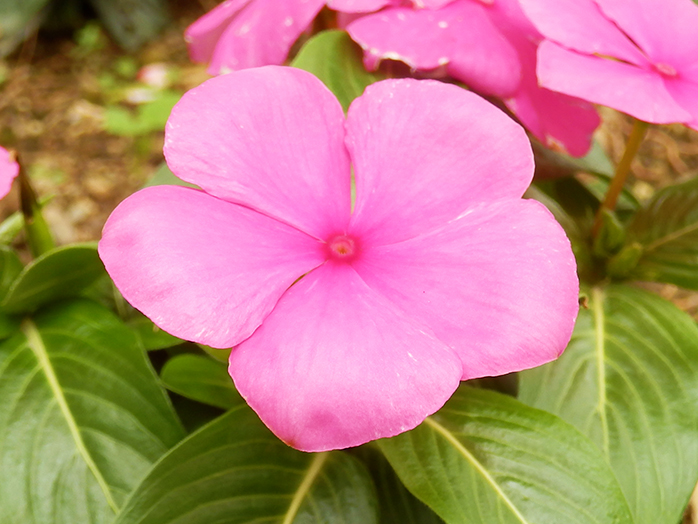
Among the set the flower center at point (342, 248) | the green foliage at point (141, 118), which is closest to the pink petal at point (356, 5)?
the flower center at point (342, 248)

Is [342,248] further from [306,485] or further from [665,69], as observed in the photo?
[665,69]

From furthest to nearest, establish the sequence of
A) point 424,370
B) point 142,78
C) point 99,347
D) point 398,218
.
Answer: point 142,78
point 99,347
point 398,218
point 424,370

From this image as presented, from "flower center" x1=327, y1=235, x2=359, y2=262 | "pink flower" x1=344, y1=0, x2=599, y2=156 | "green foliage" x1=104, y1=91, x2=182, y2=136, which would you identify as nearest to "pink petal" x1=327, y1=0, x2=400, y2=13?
"pink flower" x1=344, y1=0, x2=599, y2=156

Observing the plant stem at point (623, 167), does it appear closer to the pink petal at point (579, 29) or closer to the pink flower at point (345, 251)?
the pink petal at point (579, 29)

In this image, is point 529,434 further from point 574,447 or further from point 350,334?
point 350,334

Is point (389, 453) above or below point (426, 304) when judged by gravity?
below

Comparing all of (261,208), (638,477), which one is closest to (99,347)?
(261,208)

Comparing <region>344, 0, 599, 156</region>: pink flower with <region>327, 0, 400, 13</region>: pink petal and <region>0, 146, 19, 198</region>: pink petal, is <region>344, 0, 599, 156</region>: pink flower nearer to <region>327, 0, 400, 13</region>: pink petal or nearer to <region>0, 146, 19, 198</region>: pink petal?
<region>327, 0, 400, 13</region>: pink petal
